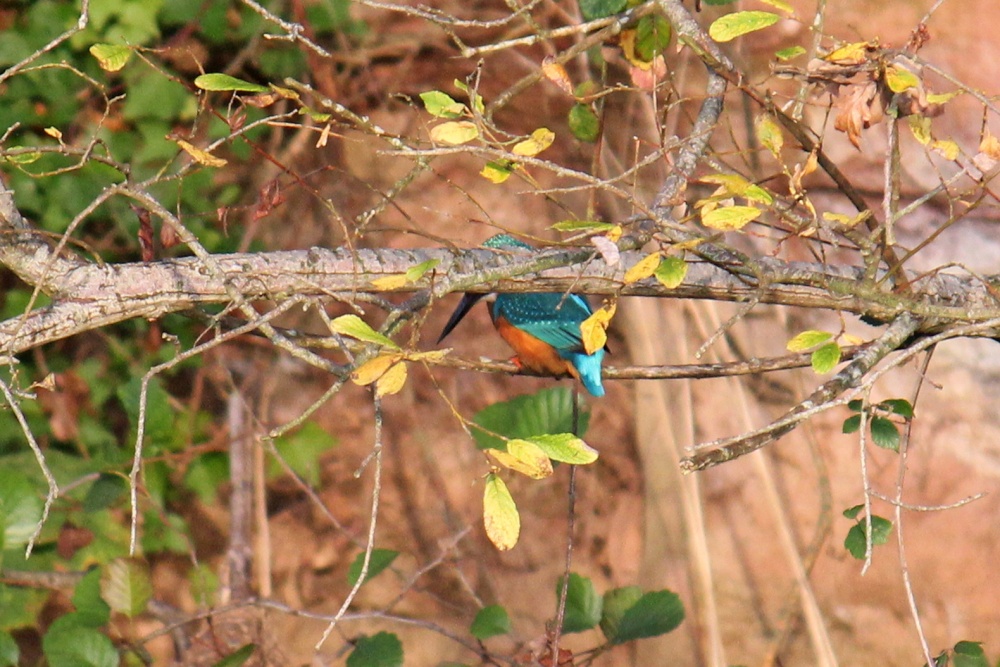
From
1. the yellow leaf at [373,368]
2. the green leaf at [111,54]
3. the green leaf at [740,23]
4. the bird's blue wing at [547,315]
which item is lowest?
the bird's blue wing at [547,315]

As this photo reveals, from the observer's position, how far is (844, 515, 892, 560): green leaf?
1705 millimetres

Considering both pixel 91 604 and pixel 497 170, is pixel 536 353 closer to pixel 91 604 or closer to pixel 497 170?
pixel 91 604

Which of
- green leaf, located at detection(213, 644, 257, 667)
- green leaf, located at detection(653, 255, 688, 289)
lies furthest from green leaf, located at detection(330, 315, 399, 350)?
green leaf, located at detection(213, 644, 257, 667)

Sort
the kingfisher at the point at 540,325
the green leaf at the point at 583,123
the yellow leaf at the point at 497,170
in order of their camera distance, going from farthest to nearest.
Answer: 1. the kingfisher at the point at 540,325
2. the green leaf at the point at 583,123
3. the yellow leaf at the point at 497,170

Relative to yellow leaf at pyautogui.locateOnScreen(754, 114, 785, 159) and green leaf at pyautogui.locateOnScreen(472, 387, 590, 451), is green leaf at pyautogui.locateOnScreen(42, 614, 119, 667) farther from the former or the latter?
yellow leaf at pyautogui.locateOnScreen(754, 114, 785, 159)

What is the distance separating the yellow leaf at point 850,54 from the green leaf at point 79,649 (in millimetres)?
1722

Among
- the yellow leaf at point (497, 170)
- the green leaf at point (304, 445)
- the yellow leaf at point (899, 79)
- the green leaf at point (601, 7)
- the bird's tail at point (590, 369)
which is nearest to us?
the yellow leaf at point (899, 79)

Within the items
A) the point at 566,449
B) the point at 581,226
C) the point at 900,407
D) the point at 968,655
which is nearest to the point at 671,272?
the point at 581,226

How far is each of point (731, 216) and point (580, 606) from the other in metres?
1.17

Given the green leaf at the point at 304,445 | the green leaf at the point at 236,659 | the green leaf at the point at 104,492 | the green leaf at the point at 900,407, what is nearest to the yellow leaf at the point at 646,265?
the green leaf at the point at 900,407

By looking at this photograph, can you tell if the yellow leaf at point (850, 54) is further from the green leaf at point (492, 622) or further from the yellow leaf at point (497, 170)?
the green leaf at point (492, 622)

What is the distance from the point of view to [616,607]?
2262 millimetres

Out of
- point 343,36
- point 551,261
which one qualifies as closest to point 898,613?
point 551,261

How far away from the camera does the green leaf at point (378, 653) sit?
219 cm
